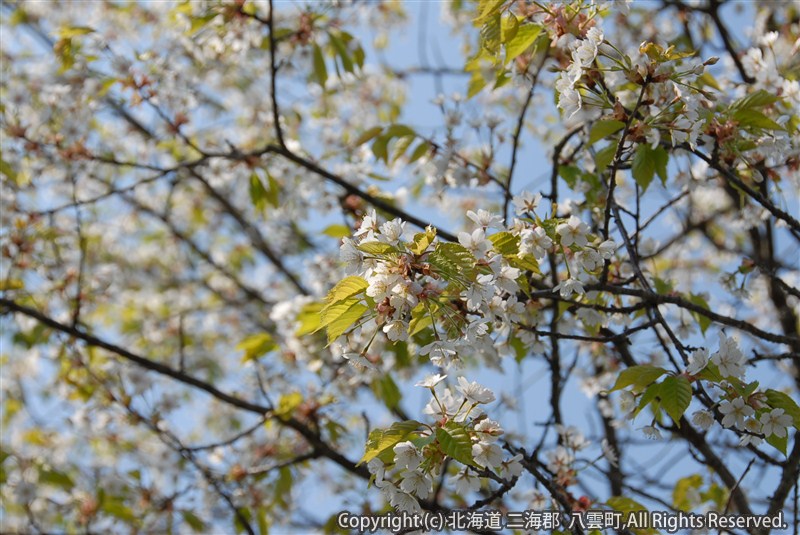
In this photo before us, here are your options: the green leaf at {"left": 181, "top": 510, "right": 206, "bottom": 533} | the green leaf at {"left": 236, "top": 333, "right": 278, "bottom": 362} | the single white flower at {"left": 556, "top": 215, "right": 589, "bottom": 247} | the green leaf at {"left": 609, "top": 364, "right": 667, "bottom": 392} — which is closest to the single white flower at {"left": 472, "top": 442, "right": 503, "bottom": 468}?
the green leaf at {"left": 609, "top": 364, "right": 667, "bottom": 392}

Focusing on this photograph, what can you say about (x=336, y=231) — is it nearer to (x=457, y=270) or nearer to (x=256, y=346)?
(x=256, y=346)

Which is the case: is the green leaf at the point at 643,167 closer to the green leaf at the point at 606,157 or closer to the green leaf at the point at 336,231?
the green leaf at the point at 606,157

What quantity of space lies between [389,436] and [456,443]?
183 millimetres

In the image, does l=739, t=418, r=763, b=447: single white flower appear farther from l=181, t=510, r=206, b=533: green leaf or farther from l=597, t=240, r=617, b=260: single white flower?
l=181, t=510, r=206, b=533: green leaf

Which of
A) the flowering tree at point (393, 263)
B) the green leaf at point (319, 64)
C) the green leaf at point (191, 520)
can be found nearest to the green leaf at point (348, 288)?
the flowering tree at point (393, 263)

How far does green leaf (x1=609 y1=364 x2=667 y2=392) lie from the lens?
1860 mm

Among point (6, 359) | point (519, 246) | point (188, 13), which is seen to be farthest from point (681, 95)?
point (6, 359)

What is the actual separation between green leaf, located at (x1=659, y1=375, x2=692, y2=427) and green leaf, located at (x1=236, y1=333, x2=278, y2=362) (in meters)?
2.07

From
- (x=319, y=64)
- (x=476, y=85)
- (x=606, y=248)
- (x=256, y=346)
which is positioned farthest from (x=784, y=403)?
(x=319, y=64)

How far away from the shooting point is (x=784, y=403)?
1.82 m

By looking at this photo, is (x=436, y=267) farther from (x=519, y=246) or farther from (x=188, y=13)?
(x=188, y=13)

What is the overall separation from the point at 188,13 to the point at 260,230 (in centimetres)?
359

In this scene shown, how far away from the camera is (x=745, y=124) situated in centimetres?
221

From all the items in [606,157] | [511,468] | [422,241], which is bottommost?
[511,468]
